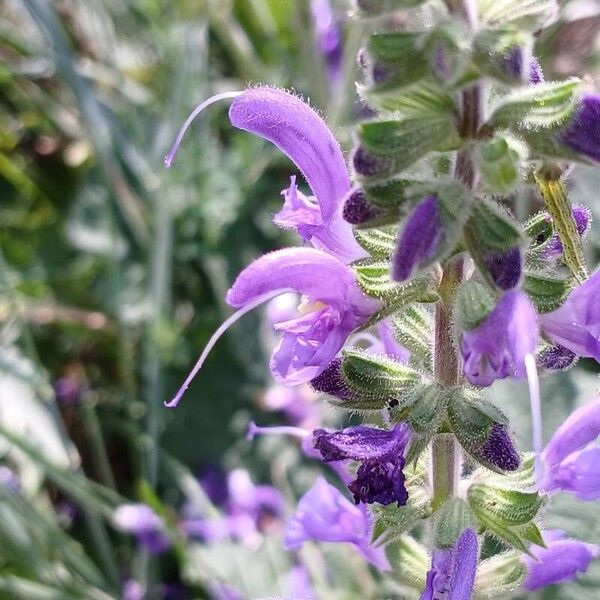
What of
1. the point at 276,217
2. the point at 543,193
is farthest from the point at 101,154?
the point at 543,193

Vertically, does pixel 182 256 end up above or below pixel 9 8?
below

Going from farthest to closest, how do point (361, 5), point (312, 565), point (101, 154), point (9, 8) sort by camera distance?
1. point (9, 8)
2. point (101, 154)
3. point (312, 565)
4. point (361, 5)

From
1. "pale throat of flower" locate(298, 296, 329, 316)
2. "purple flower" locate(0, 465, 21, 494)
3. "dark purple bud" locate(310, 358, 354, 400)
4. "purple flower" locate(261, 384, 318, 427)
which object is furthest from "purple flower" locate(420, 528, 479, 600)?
"purple flower" locate(261, 384, 318, 427)

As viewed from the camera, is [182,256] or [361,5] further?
Answer: [182,256]

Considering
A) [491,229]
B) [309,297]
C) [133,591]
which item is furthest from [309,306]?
[133,591]

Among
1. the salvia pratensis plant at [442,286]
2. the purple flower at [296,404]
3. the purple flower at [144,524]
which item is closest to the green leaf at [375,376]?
the salvia pratensis plant at [442,286]

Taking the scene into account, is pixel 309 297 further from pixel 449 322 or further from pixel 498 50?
pixel 498 50

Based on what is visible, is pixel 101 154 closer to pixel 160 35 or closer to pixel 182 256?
pixel 182 256

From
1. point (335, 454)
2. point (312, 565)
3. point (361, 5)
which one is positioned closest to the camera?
point (361, 5)
